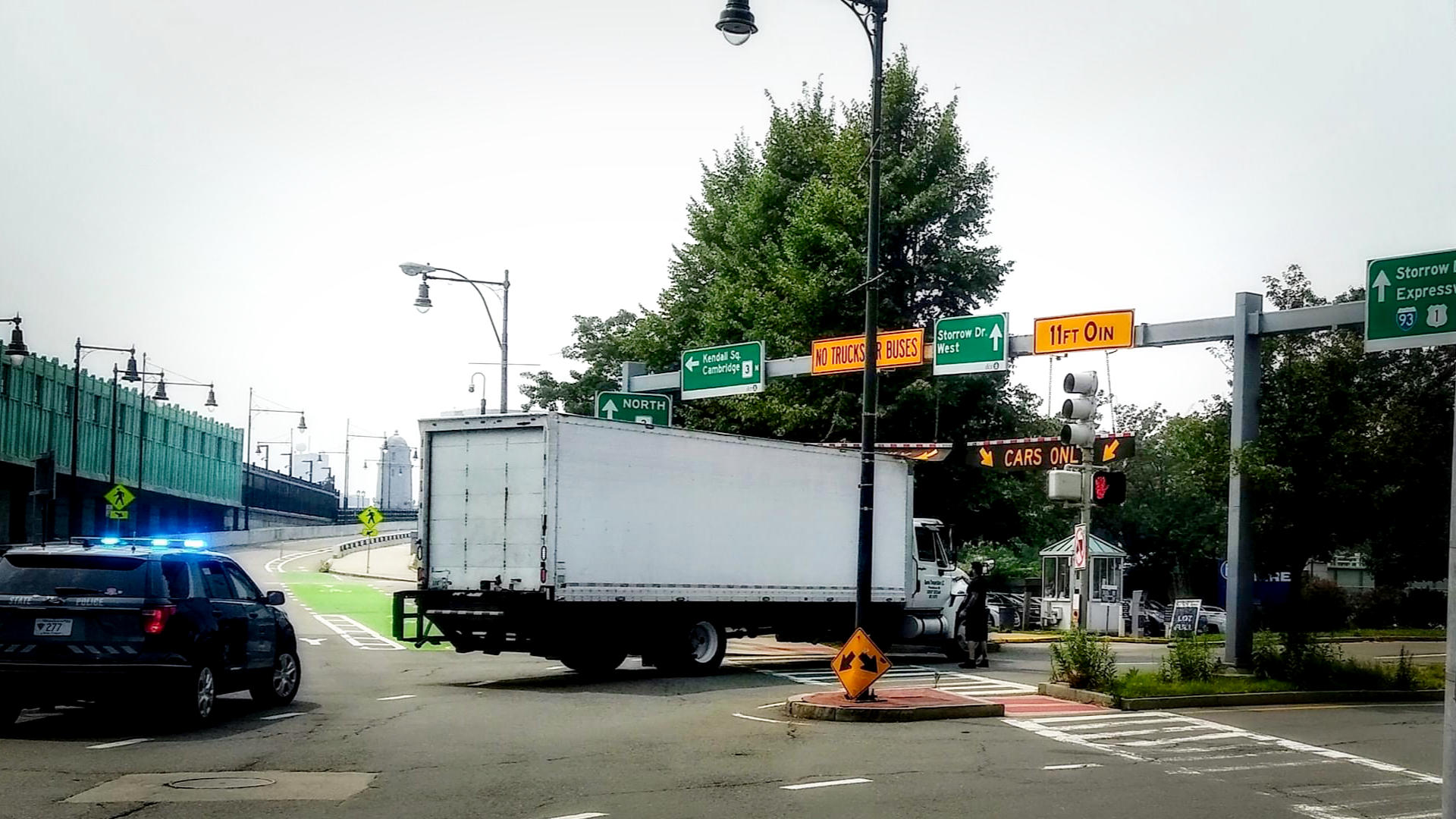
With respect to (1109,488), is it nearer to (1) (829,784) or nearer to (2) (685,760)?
(2) (685,760)

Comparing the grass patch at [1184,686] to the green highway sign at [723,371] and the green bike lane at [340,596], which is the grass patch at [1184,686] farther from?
the green bike lane at [340,596]

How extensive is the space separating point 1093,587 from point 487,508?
29.0 m

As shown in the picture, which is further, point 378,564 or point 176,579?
point 378,564

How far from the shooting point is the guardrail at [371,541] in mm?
88688

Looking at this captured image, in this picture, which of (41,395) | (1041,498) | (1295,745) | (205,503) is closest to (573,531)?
(1295,745)

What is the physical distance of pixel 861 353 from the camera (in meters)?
28.2

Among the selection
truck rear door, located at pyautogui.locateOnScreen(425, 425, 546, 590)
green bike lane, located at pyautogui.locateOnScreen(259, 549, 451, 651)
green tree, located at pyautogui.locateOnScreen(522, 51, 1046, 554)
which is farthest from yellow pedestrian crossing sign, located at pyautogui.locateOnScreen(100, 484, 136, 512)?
truck rear door, located at pyautogui.locateOnScreen(425, 425, 546, 590)

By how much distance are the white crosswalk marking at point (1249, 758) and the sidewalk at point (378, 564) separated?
137 feet

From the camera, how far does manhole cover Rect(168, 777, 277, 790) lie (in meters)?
10.6

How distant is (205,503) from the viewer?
333 feet

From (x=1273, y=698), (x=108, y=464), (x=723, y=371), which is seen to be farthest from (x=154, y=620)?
(x=108, y=464)

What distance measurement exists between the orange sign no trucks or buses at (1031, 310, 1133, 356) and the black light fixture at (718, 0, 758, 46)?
9895 millimetres

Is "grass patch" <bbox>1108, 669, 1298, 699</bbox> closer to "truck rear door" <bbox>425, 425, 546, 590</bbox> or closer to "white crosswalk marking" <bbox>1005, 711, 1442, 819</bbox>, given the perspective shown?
"white crosswalk marking" <bbox>1005, 711, 1442, 819</bbox>

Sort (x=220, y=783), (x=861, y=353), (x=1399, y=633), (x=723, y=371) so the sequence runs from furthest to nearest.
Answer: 1. (x=1399, y=633)
2. (x=723, y=371)
3. (x=861, y=353)
4. (x=220, y=783)
